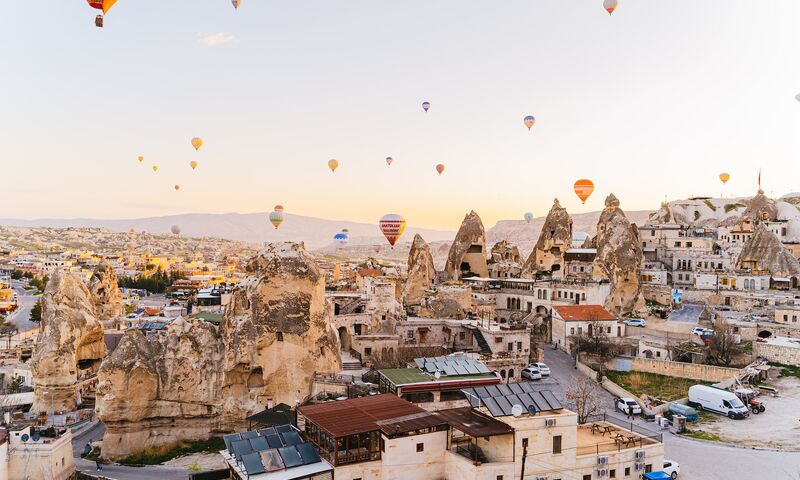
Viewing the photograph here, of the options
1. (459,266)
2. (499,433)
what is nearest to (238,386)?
(499,433)

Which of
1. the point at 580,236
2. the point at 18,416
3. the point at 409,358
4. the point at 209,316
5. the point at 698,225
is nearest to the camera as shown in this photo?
the point at 18,416

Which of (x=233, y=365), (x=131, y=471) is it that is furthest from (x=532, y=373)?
(x=131, y=471)

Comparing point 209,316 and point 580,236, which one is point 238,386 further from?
point 580,236

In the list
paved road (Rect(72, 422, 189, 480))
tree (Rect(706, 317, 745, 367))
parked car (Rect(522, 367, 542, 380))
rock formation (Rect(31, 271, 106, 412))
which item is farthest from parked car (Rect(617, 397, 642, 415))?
rock formation (Rect(31, 271, 106, 412))

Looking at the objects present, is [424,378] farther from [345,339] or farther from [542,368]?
[345,339]

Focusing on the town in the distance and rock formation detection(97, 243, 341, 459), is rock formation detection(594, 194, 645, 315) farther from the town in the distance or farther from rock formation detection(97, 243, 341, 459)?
rock formation detection(97, 243, 341, 459)

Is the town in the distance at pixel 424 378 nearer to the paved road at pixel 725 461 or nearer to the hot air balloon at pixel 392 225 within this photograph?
the paved road at pixel 725 461
